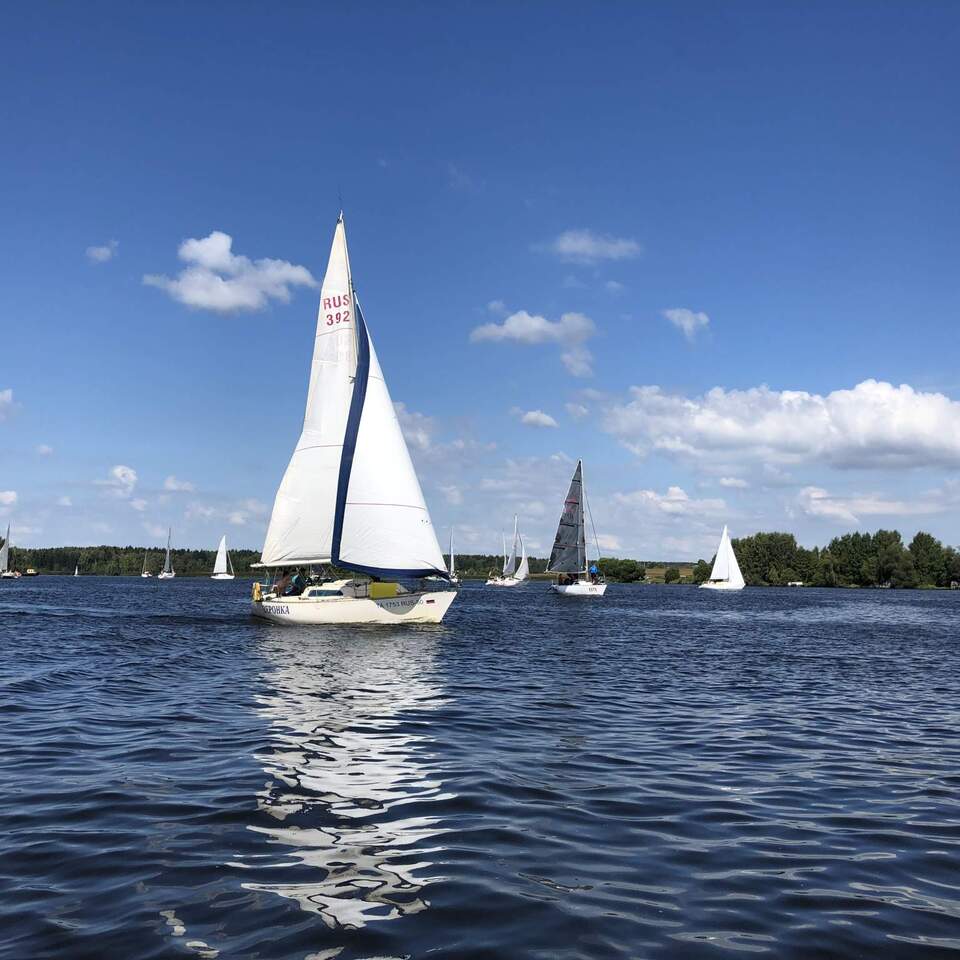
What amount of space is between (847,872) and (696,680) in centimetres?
1658

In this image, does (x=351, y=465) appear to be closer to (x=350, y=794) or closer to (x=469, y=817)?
(x=350, y=794)

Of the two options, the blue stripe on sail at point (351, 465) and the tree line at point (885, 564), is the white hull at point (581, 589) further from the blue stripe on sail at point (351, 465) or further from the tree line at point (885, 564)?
the tree line at point (885, 564)

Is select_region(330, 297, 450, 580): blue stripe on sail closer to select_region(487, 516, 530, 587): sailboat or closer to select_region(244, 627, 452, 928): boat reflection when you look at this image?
select_region(244, 627, 452, 928): boat reflection

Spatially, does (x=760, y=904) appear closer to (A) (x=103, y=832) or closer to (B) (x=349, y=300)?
(A) (x=103, y=832)

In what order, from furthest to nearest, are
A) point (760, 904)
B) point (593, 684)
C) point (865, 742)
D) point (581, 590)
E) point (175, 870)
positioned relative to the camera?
point (581, 590) < point (593, 684) < point (865, 742) < point (175, 870) < point (760, 904)

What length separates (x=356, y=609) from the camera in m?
38.1

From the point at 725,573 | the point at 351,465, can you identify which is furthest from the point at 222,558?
the point at 351,465

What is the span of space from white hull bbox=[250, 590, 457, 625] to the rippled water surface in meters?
14.8

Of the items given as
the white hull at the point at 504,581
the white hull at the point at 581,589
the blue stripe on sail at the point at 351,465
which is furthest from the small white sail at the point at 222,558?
the blue stripe on sail at the point at 351,465

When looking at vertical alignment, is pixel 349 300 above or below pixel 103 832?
above

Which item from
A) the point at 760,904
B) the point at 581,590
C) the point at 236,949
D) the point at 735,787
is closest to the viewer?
the point at 236,949

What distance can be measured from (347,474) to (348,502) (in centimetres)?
142

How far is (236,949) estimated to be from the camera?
6.02 m

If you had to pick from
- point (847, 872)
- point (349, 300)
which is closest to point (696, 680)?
point (847, 872)
